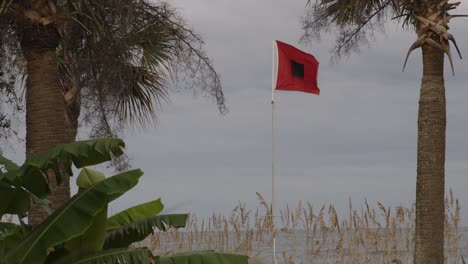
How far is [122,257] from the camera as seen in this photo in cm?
862

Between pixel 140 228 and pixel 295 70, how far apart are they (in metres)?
6.56

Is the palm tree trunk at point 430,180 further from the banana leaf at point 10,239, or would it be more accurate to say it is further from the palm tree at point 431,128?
the banana leaf at point 10,239

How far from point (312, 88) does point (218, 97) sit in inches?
71.6

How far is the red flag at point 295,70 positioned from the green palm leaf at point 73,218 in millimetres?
7085

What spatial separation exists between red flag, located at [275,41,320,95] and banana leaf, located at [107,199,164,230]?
5433 millimetres

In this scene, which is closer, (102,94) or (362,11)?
(102,94)

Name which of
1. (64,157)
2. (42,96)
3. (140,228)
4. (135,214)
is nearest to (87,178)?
(64,157)

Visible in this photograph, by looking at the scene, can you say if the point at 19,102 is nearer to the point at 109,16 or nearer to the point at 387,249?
the point at 109,16

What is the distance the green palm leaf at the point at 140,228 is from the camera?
9469mm

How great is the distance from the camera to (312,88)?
52.0 feet

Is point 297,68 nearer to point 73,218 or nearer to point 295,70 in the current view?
point 295,70

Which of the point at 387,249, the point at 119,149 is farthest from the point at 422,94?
the point at 119,149

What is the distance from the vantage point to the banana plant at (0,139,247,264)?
8344 mm

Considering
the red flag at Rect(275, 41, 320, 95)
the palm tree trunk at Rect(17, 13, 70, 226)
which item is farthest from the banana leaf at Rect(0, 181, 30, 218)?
the red flag at Rect(275, 41, 320, 95)
